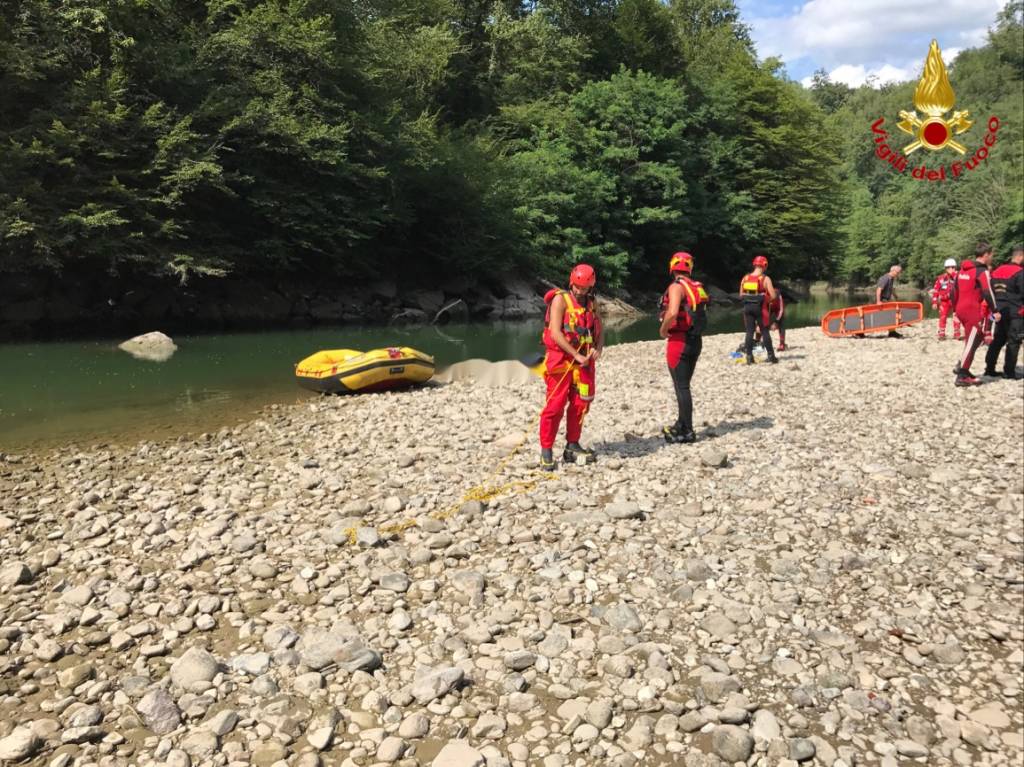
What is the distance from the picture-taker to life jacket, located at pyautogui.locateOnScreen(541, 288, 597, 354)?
727 centimetres

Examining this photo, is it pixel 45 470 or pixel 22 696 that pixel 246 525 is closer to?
pixel 22 696

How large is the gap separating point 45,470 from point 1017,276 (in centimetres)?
1432

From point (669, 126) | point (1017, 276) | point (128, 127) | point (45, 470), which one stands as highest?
point (669, 126)

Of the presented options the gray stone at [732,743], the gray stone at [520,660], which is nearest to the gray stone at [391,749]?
the gray stone at [520,660]

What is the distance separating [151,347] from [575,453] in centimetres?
1753

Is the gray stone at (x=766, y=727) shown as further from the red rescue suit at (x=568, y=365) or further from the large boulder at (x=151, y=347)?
the large boulder at (x=151, y=347)

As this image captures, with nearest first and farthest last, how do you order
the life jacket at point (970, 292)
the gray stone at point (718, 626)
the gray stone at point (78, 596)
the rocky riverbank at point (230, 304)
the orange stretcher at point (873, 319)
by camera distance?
the gray stone at point (718, 626)
the gray stone at point (78, 596)
the life jacket at point (970, 292)
the orange stretcher at point (873, 319)
the rocky riverbank at point (230, 304)

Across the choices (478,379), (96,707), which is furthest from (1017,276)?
(96,707)

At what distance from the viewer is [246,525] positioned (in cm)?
629

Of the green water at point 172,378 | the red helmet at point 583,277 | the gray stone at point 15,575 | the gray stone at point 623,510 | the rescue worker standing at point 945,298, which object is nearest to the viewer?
the gray stone at point 15,575

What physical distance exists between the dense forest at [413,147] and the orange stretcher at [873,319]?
19.1m

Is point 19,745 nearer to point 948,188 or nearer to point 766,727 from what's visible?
point 766,727

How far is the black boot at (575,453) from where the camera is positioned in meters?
7.67

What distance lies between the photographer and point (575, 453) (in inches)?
305
